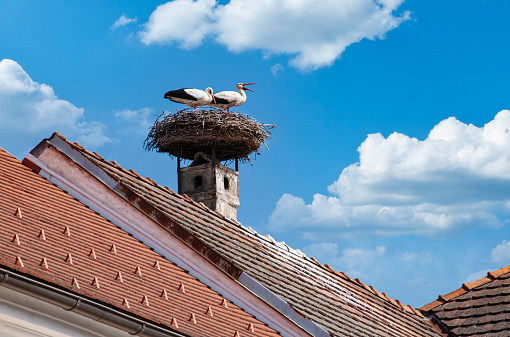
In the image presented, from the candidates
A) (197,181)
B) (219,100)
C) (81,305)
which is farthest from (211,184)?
(81,305)

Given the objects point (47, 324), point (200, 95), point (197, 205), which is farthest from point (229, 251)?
point (200, 95)

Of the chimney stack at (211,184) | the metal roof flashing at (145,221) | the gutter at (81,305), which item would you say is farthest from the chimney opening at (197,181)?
the gutter at (81,305)

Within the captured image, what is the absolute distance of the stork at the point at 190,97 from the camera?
2658cm

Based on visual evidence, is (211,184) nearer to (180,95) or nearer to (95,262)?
(180,95)

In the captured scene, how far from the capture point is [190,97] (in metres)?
26.6

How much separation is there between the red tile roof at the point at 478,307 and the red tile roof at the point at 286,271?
28cm

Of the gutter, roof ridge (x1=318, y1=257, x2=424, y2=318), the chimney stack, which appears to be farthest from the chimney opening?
the gutter

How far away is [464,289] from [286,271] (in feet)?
9.85

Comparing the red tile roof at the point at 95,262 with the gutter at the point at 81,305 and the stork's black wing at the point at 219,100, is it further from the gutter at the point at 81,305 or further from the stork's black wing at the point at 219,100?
the stork's black wing at the point at 219,100

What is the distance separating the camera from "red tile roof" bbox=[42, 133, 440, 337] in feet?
26.8

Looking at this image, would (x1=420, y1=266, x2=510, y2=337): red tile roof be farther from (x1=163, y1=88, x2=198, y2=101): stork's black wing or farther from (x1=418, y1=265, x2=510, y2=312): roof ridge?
(x1=163, y1=88, x2=198, y2=101): stork's black wing

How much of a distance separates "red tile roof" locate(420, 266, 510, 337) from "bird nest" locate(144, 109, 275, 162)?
1583cm

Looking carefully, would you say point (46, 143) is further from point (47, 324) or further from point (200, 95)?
point (200, 95)

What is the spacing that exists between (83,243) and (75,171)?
108cm
